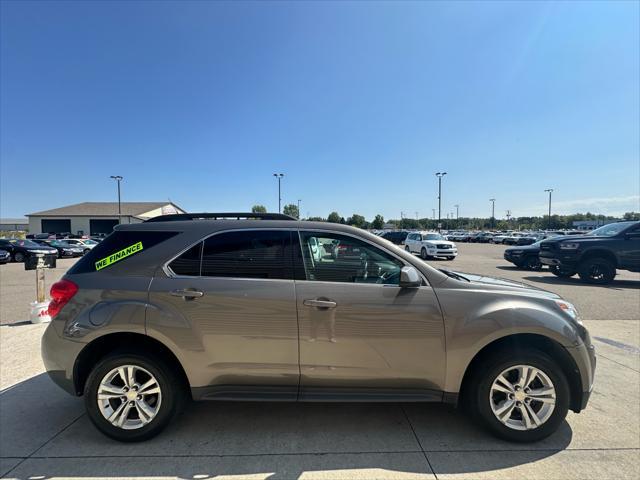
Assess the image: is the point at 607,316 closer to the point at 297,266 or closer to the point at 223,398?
the point at 297,266

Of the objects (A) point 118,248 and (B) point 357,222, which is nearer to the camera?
(A) point 118,248

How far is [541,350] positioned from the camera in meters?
2.71

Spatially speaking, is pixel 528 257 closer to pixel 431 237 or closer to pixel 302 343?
pixel 431 237

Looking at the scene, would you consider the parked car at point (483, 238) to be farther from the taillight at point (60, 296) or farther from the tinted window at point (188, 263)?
the taillight at point (60, 296)

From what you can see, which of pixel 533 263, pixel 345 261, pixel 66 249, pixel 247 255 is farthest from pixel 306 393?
pixel 66 249

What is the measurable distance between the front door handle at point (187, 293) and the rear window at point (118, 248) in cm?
51

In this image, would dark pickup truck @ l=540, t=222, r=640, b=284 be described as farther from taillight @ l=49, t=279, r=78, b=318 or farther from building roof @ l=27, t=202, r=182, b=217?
building roof @ l=27, t=202, r=182, b=217

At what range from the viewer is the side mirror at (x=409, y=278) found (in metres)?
2.55

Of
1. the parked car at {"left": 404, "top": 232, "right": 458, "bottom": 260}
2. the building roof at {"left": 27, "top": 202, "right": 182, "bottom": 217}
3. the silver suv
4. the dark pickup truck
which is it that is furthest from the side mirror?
the building roof at {"left": 27, "top": 202, "right": 182, "bottom": 217}

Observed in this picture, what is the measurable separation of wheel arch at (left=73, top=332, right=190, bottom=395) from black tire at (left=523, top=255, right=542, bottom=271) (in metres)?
15.9

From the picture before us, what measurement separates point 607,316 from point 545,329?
222 inches

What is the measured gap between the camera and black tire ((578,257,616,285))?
1018 centimetres

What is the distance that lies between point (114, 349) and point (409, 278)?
8.44 ft

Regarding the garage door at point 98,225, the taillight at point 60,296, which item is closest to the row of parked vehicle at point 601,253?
the taillight at point 60,296
